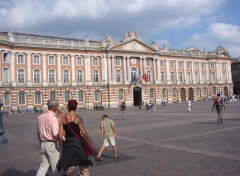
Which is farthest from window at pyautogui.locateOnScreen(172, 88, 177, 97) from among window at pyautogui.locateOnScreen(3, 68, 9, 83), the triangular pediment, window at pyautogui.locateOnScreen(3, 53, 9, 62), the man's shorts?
the man's shorts

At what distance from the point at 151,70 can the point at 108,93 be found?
1347 centimetres

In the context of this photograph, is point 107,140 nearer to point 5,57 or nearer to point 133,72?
A: point 5,57

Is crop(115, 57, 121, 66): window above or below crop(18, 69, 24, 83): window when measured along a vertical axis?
above

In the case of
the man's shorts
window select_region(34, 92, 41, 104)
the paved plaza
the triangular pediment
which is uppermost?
the triangular pediment

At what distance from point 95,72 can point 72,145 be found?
6002 cm

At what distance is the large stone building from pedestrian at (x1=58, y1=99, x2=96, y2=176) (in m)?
50.6

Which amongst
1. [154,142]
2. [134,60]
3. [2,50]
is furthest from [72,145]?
[134,60]

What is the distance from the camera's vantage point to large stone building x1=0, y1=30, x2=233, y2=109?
2235 inches

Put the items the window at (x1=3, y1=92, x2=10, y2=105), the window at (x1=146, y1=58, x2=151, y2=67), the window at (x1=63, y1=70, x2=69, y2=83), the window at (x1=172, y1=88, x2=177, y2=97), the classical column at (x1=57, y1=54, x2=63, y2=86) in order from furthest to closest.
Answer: the window at (x1=172, y1=88, x2=177, y2=97) → the window at (x1=146, y1=58, x2=151, y2=67) → the window at (x1=63, y1=70, x2=69, y2=83) → the classical column at (x1=57, y1=54, x2=63, y2=86) → the window at (x1=3, y1=92, x2=10, y2=105)

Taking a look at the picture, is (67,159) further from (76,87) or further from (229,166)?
(76,87)

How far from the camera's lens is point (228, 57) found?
8975cm

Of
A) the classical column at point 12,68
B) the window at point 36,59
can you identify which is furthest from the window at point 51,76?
the classical column at point 12,68

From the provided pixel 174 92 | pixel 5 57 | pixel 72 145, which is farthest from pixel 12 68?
A: pixel 72 145

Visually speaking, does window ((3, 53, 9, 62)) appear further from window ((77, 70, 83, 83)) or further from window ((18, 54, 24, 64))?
window ((77, 70, 83, 83))
